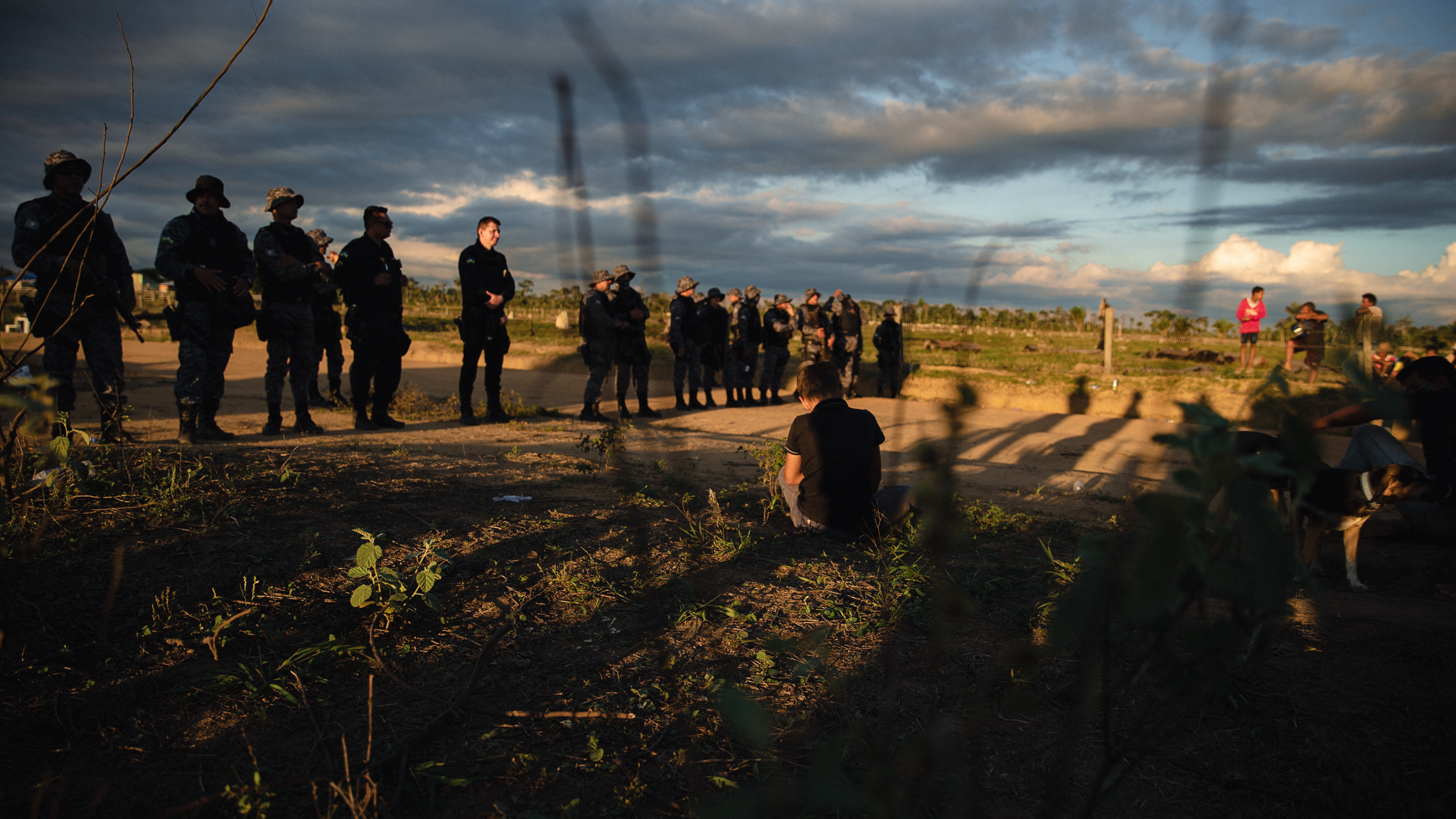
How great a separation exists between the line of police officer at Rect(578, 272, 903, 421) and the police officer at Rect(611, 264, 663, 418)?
0.01 m

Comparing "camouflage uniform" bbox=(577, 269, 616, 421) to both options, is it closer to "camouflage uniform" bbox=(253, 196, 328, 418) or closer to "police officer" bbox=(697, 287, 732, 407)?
"police officer" bbox=(697, 287, 732, 407)

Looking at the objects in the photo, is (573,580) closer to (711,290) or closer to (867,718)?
(867,718)

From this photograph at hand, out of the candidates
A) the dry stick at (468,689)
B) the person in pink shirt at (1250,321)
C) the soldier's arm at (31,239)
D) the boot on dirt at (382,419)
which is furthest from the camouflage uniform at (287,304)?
the person in pink shirt at (1250,321)

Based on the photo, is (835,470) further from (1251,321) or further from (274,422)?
(1251,321)

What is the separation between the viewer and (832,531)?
3996 millimetres

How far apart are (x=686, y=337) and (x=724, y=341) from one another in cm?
95

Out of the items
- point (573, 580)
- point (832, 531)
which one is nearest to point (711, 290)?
point (832, 531)

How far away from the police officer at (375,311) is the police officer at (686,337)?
14.8 ft

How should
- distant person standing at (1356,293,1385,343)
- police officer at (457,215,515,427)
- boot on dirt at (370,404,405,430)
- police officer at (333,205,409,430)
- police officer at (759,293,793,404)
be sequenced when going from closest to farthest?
distant person standing at (1356,293,1385,343) < police officer at (333,205,409,430) < boot on dirt at (370,404,405,430) < police officer at (457,215,515,427) < police officer at (759,293,793,404)

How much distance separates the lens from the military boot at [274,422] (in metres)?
5.93

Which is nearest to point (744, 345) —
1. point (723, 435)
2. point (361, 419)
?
point (723, 435)

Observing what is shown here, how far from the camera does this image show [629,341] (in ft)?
30.9

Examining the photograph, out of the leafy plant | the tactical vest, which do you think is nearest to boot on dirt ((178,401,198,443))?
the tactical vest

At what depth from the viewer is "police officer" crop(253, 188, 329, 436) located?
19.2 feet
